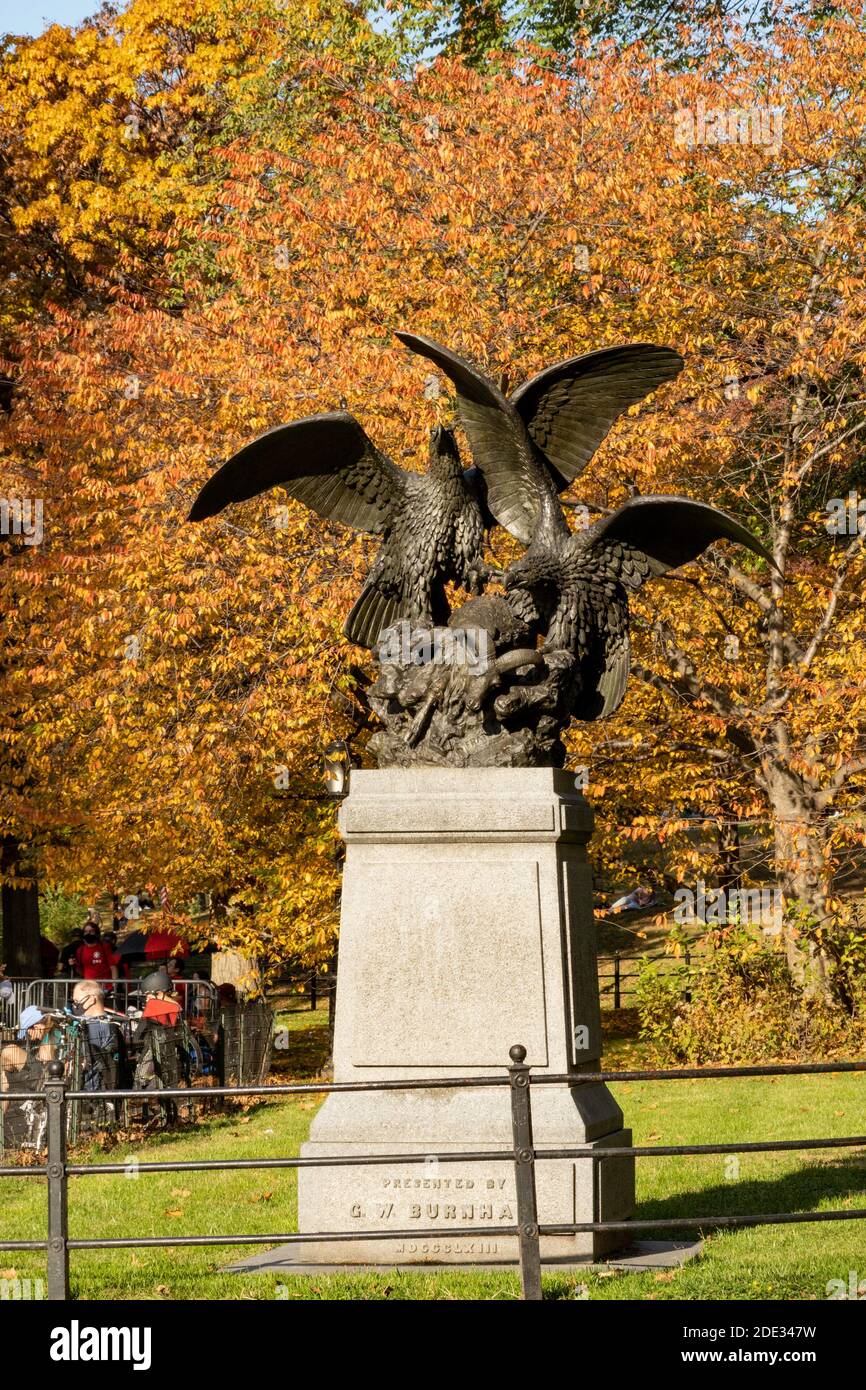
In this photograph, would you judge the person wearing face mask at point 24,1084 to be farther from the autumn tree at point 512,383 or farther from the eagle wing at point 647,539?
the eagle wing at point 647,539

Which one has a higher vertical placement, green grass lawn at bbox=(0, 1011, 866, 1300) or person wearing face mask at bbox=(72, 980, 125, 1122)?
person wearing face mask at bbox=(72, 980, 125, 1122)

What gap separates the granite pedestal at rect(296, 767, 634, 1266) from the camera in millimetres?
8289

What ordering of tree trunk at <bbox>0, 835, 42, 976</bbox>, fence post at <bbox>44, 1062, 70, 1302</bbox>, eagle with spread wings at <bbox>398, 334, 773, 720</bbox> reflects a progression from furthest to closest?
tree trunk at <bbox>0, 835, 42, 976</bbox> < eagle with spread wings at <bbox>398, 334, 773, 720</bbox> < fence post at <bbox>44, 1062, 70, 1302</bbox>

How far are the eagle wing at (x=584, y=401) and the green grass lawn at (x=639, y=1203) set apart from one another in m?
4.54

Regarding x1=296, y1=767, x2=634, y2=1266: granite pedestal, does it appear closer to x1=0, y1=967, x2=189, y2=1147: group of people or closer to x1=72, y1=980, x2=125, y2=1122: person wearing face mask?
x1=0, y1=967, x2=189, y2=1147: group of people

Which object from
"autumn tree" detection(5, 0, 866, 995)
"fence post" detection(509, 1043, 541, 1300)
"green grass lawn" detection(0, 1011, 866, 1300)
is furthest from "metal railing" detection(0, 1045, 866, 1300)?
"autumn tree" detection(5, 0, 866, 995)

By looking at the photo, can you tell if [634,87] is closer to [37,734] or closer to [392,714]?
[37,734]

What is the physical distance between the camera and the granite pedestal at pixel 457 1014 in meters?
8.29

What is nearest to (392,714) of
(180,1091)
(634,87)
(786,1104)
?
(180,1091)

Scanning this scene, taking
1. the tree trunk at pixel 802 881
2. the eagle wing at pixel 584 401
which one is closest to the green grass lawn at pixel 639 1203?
the tree trunk at pixel 802 881

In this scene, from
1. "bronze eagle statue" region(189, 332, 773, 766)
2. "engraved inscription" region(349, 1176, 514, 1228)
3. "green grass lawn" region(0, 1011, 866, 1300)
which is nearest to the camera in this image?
"green grass lawn" region(0, 1011, 866, 1300)

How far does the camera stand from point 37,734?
65.9 feet

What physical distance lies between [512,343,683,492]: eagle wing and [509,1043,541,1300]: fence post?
4212 mm

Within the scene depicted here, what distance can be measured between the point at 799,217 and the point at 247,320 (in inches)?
259
